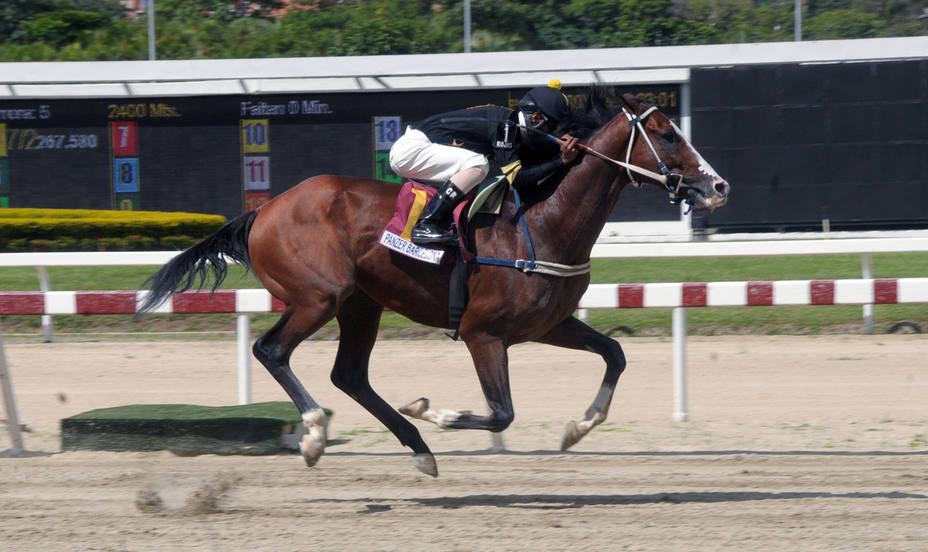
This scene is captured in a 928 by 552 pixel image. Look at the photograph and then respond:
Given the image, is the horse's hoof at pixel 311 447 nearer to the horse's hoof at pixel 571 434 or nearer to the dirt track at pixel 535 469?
the dirt track at pixel 535 469

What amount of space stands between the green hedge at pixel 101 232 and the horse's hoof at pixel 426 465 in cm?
1080

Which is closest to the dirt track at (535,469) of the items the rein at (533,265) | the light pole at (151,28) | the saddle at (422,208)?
the rein at (533,265)

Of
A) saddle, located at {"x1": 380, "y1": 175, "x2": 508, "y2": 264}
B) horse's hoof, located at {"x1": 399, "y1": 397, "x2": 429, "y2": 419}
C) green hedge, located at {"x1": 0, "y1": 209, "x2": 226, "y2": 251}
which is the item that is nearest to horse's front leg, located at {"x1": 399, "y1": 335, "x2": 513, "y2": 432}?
horse's hoof, located at {"x1": 399, "y1": 397, "x2": 429, "y2": 419}

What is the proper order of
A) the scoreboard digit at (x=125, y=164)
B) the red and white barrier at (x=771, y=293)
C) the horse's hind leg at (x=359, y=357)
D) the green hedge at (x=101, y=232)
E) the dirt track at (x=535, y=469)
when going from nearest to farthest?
the dirt track at (x=535, y=469) < the horse's hind leg at (x=359, y=357) < the red and white barrier at (x=771, y=293) < the green hedge at (x=101, y=232) < the scoreboard digit at (x=125, y=164)

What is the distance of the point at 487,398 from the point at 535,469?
2.43 ft

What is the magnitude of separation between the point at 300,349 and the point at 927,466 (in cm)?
523

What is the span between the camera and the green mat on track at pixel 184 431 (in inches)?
235

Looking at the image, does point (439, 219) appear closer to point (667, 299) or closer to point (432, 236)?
point (432, 236)

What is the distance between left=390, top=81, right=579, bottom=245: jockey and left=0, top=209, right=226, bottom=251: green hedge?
1062 centimetres

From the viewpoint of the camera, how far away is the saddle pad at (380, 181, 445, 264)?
517 centimetres

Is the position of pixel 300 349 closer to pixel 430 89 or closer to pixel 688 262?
pixel 688 262

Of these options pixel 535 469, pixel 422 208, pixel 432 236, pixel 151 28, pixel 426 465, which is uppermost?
pixel 151 28

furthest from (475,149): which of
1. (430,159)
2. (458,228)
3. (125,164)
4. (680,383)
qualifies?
(125,164)

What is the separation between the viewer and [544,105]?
521 cm
